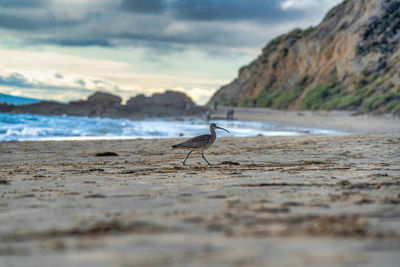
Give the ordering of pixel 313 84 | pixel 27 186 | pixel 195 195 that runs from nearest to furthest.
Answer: pixel 195 195
pixel 27 186
pixel 313 84

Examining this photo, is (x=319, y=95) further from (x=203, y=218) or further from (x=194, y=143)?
(x=203, y=218)

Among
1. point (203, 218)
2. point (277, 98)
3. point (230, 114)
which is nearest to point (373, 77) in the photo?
point (230, 114)

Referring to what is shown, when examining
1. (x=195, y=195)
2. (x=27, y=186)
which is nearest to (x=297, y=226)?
(x=195, y=195)

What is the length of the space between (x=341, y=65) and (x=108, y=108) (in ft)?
77.3

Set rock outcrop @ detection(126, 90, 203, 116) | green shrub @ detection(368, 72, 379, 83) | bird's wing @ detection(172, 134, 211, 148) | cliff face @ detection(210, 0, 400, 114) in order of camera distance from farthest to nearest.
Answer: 1. rock outcrop @ detection(126, 90, 203, 116)
2. green shrub @ detection(368, 72, 379, 83)
3. cliff face @ detection(210, 0, 400, 114)
4. bird's wing @ detection(172, 134, 211, 148)

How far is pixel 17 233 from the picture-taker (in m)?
3.25

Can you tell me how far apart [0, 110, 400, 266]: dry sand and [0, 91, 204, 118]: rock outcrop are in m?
38.3

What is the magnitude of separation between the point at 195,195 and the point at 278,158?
16.8ft

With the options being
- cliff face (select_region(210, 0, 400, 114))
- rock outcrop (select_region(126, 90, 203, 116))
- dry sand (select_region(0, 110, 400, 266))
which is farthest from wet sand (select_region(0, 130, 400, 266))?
A: rock outcrop (select_region(126, 90, 203, 116))

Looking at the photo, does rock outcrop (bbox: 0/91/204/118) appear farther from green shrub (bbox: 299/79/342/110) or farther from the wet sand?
the wet sand

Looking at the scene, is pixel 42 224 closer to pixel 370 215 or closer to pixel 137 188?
pixel 137 188

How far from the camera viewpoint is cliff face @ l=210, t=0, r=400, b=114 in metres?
37.2

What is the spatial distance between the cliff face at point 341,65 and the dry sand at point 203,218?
25.6 m

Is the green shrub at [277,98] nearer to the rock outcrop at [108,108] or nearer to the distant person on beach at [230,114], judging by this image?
the rock outcrop at [108,108]
